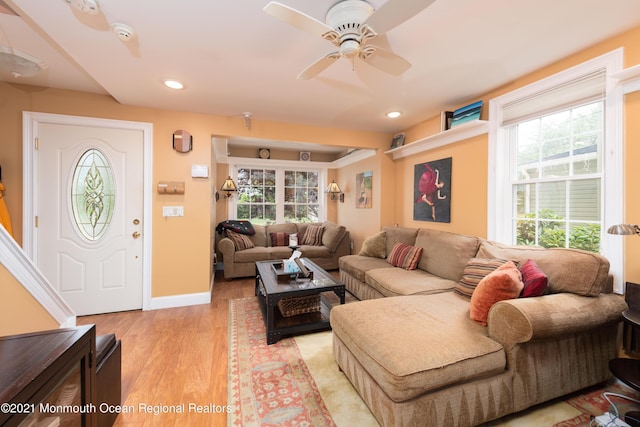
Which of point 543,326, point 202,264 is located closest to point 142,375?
point 202,264

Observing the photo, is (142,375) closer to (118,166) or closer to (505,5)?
(118,166)

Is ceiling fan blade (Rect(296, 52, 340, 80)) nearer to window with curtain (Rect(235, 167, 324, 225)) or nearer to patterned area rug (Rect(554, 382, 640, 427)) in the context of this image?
patterned area rug (Rect(554, 382, 640, 427))

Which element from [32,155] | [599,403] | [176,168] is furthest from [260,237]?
[599,403]

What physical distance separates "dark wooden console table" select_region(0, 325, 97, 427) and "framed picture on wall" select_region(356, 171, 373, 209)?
12.9 ft

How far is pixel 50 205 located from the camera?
8.83 feet

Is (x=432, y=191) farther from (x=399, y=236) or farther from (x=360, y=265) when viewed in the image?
(x=360, y=265)

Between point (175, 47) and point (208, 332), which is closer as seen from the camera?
point (175, 47)

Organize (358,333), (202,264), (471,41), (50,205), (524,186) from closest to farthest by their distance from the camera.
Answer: (358,333), (471,41), (524,186), (50,205), (202,264)

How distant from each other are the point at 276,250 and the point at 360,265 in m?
1.81

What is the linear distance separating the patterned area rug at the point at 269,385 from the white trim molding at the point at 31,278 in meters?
1.18

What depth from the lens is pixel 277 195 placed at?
5.67m

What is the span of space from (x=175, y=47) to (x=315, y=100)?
1370 millimetres

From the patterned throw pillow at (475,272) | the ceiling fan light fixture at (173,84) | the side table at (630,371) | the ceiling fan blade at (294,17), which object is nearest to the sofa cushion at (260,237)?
the ceiling fan light fixture at (173,84)

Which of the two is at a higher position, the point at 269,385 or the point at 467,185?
the point at 467,185
